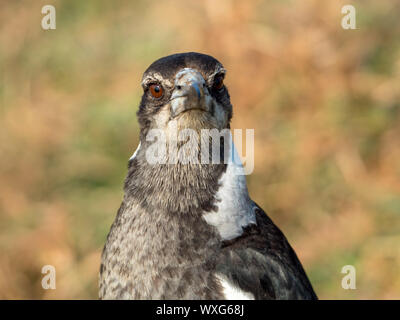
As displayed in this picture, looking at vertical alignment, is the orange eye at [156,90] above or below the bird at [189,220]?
above

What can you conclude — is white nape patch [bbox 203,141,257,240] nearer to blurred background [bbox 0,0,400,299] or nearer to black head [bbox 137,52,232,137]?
black head [bbox 137,52,232,137]

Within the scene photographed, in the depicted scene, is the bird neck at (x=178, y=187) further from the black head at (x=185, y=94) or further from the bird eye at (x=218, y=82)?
the bird eye at (x=218, y=82)

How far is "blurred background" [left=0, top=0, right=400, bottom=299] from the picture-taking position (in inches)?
182

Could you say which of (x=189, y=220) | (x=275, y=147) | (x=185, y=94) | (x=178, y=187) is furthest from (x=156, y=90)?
(x=275, y=147)

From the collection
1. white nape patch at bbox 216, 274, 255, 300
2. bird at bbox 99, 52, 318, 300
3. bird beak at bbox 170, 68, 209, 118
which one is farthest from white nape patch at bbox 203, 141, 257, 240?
bird beak at bbox 170, 68, 209, 118

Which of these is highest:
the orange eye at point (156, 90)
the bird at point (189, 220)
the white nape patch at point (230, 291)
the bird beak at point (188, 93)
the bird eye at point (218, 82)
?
the bird eye at point (218, 82)

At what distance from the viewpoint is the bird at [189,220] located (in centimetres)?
202

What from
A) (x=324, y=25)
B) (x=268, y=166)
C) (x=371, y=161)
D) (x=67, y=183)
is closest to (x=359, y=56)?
(x=324, y=25)

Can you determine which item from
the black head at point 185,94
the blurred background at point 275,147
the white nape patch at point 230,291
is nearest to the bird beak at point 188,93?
the black head at point 185,94

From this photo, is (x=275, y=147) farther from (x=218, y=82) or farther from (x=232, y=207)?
(x=232, y=207)

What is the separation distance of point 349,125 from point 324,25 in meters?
0.90

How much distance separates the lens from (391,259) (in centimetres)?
448

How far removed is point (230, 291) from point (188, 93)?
718 millimetres

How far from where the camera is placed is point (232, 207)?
85.7 inches
